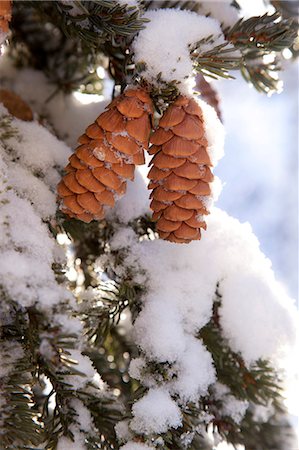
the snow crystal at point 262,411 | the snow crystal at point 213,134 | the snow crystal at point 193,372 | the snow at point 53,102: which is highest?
the snow crystal at point 213,134

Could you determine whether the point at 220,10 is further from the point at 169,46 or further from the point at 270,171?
the point at 270,171

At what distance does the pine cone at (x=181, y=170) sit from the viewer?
2.43 ft

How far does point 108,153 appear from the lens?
2.42 feet

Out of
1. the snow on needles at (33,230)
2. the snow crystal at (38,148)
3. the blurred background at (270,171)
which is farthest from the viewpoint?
the blurred background at (270,171)

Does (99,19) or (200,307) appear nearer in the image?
(99,19)

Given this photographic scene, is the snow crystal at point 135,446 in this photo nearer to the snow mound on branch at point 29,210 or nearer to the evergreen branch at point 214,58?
the snow mound on branch at point 29,210

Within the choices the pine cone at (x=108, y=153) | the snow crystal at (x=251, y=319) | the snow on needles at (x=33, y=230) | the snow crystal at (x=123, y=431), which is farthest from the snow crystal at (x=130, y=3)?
the snow crystal at (x=123, y=431)

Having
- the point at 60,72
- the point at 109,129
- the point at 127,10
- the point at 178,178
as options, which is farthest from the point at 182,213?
the point at 60,72

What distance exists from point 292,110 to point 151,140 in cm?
338

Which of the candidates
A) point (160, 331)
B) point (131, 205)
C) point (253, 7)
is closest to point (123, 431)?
point (160, 331)

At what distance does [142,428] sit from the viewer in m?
0.71

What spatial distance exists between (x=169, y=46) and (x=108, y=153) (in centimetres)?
17

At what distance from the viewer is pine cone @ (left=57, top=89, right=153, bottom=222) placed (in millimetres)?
732

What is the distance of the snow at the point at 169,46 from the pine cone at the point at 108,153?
40 mm
